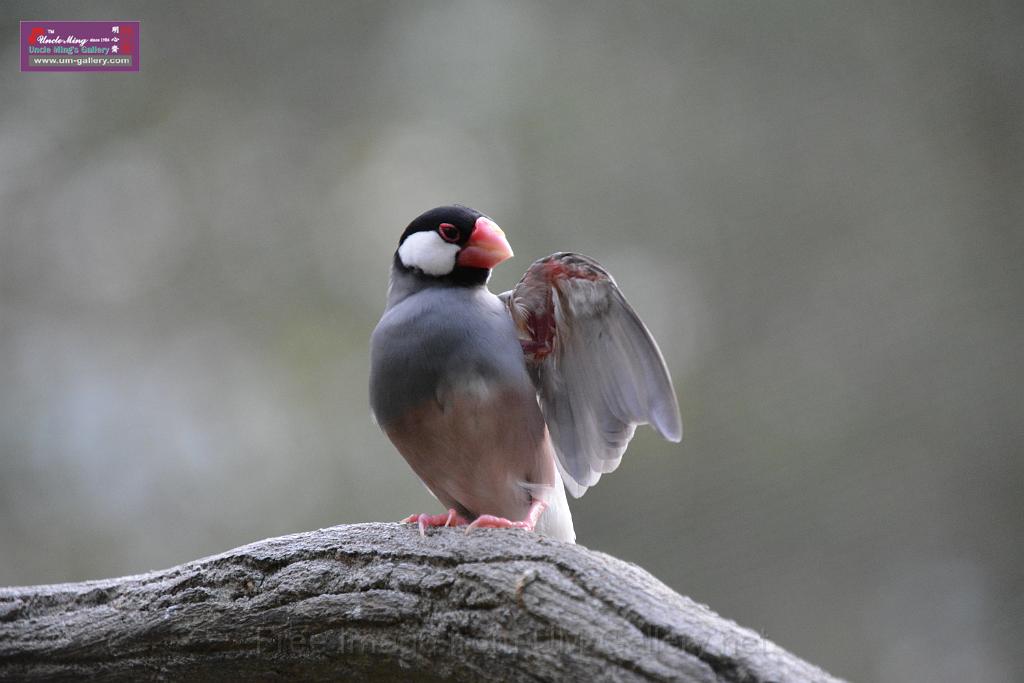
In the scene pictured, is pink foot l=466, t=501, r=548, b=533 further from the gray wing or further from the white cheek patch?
the white cheek patch

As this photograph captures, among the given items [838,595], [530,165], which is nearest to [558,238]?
[530,165]

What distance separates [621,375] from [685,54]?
9.22 feet

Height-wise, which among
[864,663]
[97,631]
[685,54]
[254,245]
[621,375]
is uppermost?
[685,54]

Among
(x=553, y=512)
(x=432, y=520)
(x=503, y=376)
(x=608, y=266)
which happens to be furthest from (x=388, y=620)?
(x=608, y=266)

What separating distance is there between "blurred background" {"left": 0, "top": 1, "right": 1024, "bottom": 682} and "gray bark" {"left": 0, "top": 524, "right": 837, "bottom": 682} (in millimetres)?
2471

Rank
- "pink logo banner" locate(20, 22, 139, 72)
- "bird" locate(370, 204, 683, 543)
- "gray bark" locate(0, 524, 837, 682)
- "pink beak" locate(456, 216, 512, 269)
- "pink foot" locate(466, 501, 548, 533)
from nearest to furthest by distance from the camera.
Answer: "gray bark" locate(0, 524, 837, 682) → "pink foot" locate(466, 501, 548, 533) → "bird" locate(370, 204, 683, 543) → "pink beak" locate(456, 216, 512, 269) → "pink logo banner" locate(20, 22, 139, 72)

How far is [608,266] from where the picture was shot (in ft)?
14.2

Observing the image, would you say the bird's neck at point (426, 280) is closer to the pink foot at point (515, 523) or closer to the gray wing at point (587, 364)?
the gray wing at point (587, 364)

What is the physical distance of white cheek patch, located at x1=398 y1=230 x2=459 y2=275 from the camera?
2330mm

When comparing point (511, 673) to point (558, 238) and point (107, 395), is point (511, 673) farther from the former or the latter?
point (107, 395)

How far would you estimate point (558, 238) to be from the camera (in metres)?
4.41

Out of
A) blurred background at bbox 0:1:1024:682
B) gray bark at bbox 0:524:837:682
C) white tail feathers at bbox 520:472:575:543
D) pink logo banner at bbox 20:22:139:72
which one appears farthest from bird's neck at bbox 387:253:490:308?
pink logo banner at bbox 20:22:139:72

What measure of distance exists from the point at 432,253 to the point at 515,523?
2.25ft

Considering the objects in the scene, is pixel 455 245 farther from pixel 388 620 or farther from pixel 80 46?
pixel 80 46
